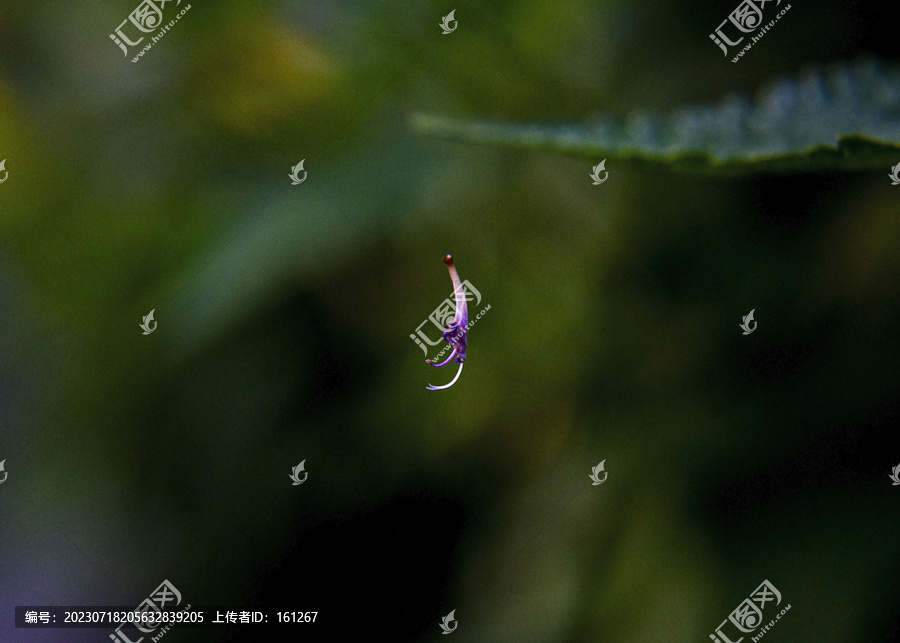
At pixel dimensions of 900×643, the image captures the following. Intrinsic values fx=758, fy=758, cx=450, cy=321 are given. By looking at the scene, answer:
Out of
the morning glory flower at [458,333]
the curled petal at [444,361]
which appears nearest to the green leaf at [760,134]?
the morning glory flower at [458,333]

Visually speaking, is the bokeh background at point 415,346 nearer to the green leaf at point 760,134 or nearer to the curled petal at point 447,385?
the curled petal at point 447,385

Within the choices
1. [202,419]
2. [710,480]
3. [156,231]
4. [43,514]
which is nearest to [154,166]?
[156,231]

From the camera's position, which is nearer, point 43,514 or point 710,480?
point 710,480

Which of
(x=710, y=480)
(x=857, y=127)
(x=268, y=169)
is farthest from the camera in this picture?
(x=268, y=169)

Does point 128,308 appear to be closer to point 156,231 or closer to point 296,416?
point 156,231
